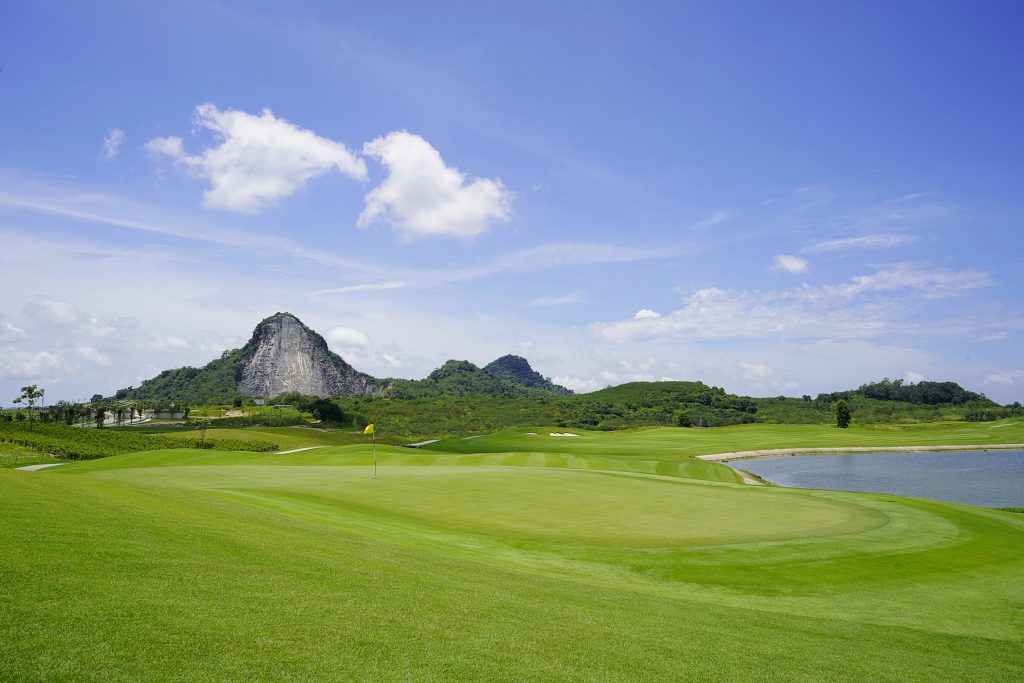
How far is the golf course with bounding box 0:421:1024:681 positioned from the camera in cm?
689

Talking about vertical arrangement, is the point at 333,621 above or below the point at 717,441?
above

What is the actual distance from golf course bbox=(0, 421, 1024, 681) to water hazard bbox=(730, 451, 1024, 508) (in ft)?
80.5

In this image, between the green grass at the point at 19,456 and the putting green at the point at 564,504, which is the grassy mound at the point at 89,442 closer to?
the green grass at the point at 19,456

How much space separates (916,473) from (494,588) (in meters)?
66.6

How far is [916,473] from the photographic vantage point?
206 ft

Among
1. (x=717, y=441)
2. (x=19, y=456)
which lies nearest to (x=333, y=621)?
(x=19, y=456)

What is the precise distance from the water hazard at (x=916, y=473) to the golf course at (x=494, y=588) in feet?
80.5

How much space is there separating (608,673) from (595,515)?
18.0 metres

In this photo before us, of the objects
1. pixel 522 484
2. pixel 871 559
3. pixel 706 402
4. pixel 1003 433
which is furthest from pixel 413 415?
pixel 871 559

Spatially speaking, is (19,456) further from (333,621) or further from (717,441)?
(717,441)

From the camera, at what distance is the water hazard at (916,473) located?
160 feet

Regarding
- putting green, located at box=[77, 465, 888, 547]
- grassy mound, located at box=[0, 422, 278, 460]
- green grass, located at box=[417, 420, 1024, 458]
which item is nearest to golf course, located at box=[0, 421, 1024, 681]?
putting green, located at box=[77, 465, 888, 547]

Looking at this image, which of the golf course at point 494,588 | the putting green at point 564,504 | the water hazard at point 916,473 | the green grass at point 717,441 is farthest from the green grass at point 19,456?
the water hazard at point 916,473

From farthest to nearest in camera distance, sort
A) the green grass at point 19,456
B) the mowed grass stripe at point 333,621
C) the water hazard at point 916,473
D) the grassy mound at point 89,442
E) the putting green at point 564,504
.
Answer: the grassy mound at point 89,442 < the green grass at point 19,456 < the water hazard at point 916,473 < the putting green at point 564,504 < the mowed grass stripe at point 333,621
